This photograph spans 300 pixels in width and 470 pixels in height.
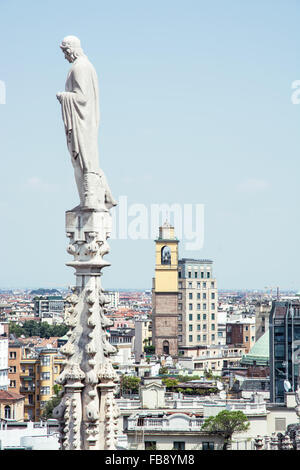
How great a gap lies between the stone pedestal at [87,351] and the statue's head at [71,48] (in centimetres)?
85

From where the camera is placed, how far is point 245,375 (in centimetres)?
6562

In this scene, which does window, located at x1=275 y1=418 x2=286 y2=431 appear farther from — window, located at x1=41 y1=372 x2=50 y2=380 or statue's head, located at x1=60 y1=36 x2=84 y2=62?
statue's head, located at x1=60 y1=36 x2=84 y2=62

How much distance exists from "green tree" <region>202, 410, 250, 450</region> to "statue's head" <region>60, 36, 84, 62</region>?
80.0ft

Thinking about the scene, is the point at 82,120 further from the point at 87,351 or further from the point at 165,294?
the point at 165,294

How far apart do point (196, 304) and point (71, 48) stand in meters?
105

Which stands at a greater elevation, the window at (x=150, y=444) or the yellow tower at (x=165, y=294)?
the yellow tower at (x=165, y=294)

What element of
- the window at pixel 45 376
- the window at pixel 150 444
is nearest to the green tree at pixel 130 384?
the window at pixel 45 376

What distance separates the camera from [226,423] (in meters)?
30.6

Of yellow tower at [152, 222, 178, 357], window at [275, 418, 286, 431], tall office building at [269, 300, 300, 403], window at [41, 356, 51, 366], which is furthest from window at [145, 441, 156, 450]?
yellow tower at [152, 222, 178, 357]

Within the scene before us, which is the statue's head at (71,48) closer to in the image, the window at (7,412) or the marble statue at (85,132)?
the marble statue at (85,132)

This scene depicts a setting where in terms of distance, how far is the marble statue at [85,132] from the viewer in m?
5.70

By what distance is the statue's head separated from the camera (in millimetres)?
5855
